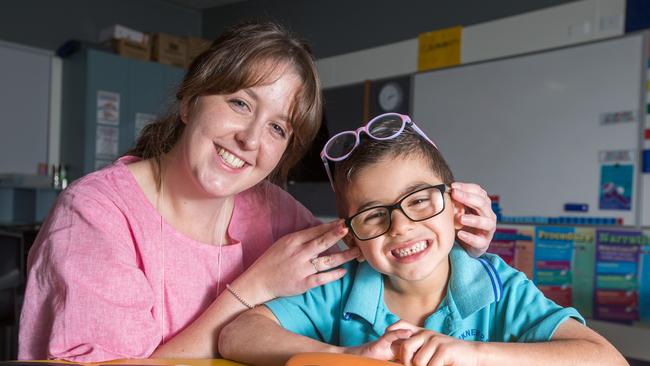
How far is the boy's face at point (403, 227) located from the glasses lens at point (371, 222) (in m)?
0.01

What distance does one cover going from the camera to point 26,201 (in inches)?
189

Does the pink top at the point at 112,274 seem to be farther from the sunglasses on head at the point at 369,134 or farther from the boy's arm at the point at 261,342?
the sunglasses on head at the point at 369,134

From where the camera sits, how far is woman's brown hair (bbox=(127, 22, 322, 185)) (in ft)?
3.63

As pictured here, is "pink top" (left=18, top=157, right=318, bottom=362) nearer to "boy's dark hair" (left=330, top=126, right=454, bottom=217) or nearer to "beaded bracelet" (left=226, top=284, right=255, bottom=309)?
"beaded bracelet" (left=226, top=284, right=255, bottom=309)

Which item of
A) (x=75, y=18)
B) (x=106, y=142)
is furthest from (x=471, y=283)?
(x=75, y=18)

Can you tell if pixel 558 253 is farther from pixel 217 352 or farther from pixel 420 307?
pixel 217 352

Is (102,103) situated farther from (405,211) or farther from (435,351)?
(435,351)

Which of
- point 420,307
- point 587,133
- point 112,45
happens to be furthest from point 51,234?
point 112,45

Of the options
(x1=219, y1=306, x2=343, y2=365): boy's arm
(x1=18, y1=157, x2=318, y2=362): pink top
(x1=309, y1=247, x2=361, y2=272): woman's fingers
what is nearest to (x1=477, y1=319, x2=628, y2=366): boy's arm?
(x1=219, y1=306, x2=343, y2=365): boy's arm

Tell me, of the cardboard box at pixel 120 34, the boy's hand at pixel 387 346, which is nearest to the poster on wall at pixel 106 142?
the cardboard box at pixel 120 34

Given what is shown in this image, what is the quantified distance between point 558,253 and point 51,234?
287cm

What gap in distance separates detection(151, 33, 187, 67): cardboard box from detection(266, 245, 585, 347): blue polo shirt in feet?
15.0

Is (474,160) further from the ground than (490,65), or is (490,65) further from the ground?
(490,65)

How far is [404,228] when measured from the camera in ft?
3.09
